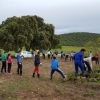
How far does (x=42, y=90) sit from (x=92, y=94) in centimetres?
213

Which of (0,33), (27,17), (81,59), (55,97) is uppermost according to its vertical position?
(27,17)

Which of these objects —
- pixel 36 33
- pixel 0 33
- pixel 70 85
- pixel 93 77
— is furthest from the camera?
pixel 36 33

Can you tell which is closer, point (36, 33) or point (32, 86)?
point (32, 86)

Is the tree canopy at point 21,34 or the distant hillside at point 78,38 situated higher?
the distant hillside at point 78,38

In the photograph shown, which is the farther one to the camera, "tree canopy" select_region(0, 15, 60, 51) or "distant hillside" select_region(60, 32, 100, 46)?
"distant hillside" select_region(60, 32, 100, 46)

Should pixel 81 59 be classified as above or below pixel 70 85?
above

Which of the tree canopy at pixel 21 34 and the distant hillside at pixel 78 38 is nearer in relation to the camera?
the tree canopy at pixel 21 34

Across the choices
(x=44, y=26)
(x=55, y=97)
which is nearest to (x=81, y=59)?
(x=55, y=97)

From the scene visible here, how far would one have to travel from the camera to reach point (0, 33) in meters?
38.6

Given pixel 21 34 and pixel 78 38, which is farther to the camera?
pixel 78 38

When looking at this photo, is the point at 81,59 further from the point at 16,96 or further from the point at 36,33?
the point at 36,33

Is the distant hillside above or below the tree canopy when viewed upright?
above

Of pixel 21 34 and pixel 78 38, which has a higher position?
pixel 78 38

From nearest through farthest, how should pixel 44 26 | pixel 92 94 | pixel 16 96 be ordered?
pixel 16 96, pixel 92 94, pixel 44 26
